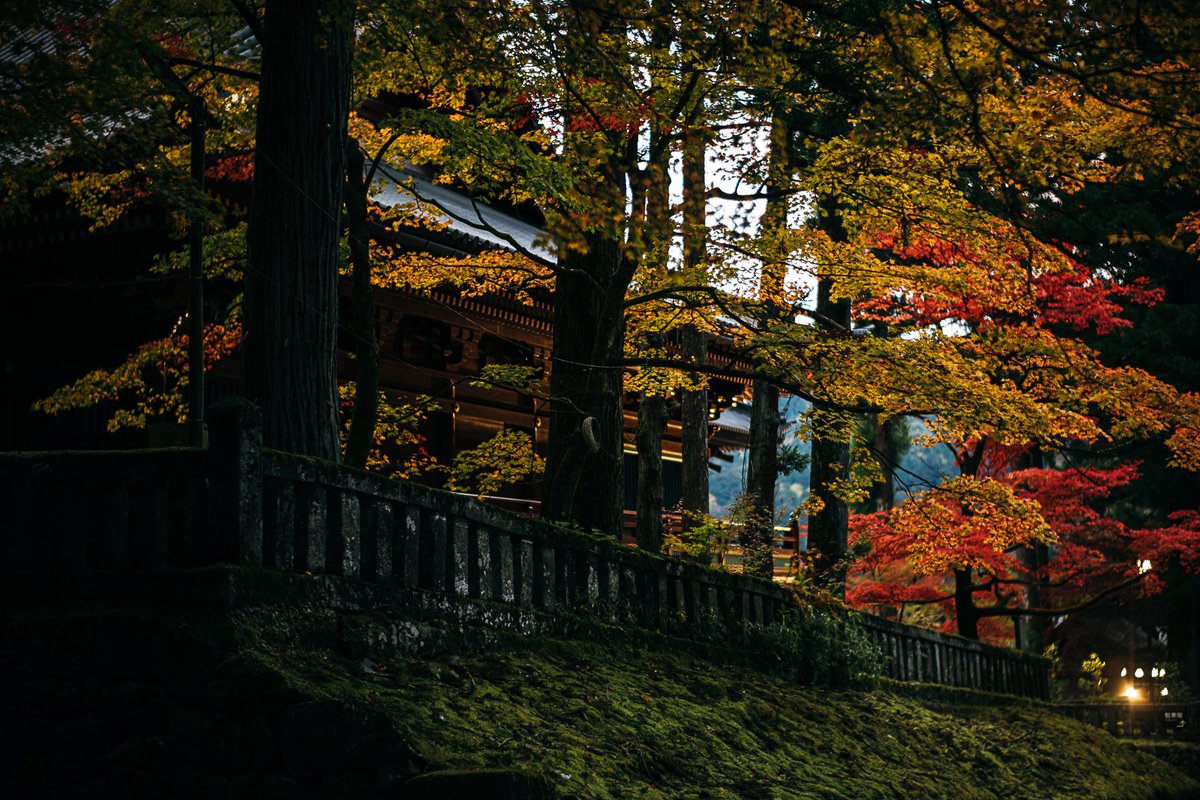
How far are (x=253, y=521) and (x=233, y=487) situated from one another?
8.6 inches

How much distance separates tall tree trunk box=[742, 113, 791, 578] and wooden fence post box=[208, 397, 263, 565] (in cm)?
398

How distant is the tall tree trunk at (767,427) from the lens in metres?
11.6

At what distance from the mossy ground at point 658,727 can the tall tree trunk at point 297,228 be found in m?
2.04

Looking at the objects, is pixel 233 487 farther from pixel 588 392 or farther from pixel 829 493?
pixel 829 493

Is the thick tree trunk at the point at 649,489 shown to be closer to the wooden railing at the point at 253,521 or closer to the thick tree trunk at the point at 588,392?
the thick tree trunk at the point at 588,392

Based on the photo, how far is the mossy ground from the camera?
5895mm

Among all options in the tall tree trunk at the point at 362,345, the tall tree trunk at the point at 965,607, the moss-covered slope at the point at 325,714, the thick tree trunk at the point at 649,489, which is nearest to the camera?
the moss-covered slope at the point at 325,714

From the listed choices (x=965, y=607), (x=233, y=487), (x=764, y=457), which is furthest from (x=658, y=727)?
(x=965, y=607)

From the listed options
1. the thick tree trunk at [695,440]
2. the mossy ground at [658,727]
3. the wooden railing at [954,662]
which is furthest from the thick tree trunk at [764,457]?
the mossy ground at [658,727]

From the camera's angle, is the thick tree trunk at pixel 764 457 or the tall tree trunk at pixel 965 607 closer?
the thick tree trunk at pixel 764 457

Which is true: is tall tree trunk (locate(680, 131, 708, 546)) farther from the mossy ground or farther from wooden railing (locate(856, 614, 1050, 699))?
the mossy ground

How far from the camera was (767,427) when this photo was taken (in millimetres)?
19125

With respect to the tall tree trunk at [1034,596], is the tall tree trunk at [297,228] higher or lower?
higher

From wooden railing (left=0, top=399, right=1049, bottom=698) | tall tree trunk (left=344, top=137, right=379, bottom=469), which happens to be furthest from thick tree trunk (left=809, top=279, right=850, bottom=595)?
wooden railing (left=0, top=399, right=1049, bottom=698)
